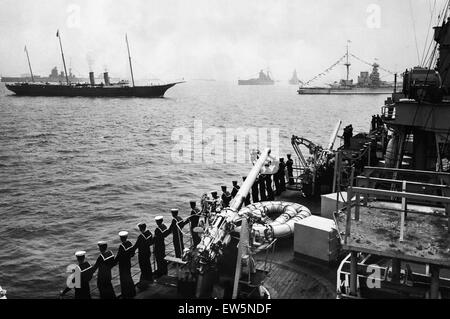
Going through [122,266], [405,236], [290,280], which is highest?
[405,236]

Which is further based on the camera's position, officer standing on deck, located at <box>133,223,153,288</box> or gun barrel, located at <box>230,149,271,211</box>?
officer standing on deck, located at <box>133,223,153,288</box>

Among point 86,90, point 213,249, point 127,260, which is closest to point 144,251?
point 127,260

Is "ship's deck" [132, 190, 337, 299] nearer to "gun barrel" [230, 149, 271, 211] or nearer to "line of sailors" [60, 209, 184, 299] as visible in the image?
"line of sailors" [60, 209, 184, 299]

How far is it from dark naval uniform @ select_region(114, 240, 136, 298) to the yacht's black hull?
12463cm

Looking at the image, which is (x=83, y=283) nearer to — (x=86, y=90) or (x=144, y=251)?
(x=144, y=251)

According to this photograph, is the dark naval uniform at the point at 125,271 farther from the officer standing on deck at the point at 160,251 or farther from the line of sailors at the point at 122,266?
the officer standing on deck at the point at 160,251

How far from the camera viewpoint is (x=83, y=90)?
12769cm

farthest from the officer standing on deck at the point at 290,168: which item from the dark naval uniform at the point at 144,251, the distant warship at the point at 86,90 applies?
the distant warship at the point at 86,90

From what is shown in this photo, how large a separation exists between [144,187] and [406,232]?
2792cm

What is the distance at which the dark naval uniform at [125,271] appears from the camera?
32.3 feet

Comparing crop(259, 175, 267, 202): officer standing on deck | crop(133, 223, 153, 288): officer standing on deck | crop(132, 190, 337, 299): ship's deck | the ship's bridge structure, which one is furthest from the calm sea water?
the ship's bridge structure

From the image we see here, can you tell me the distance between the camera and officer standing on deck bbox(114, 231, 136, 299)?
9859mm

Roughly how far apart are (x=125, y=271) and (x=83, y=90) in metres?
128
